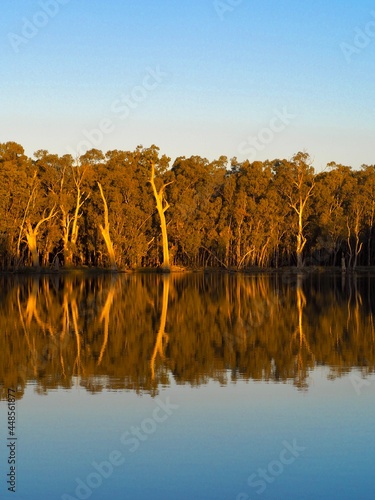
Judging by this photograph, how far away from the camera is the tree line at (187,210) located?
67.2 metres

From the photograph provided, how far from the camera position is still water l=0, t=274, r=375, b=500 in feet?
24.2

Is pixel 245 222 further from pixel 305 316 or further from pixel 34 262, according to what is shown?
pixel 305 316

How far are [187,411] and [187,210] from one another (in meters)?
64.0

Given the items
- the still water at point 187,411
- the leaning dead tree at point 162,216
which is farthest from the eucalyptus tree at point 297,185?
the still water at point 187,411

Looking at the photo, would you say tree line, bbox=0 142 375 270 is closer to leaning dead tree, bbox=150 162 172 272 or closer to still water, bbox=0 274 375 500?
leaning dead tree, bbox=150 162 172 272


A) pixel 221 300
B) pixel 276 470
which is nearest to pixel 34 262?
pixel 221 300

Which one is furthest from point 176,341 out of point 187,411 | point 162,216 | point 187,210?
point 187,210

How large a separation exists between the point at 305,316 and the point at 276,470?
1575cm

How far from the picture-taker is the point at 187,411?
33.3 ft

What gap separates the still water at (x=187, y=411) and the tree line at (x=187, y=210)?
154 feet

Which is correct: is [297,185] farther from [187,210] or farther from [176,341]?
[176,341]

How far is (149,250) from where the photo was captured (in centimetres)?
7619

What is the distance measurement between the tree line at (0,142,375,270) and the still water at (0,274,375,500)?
46833 mm

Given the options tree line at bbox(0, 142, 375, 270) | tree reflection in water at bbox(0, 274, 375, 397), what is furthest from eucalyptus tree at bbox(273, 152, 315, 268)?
tree reflection in water at bbox(0, 274, 375, 397)
